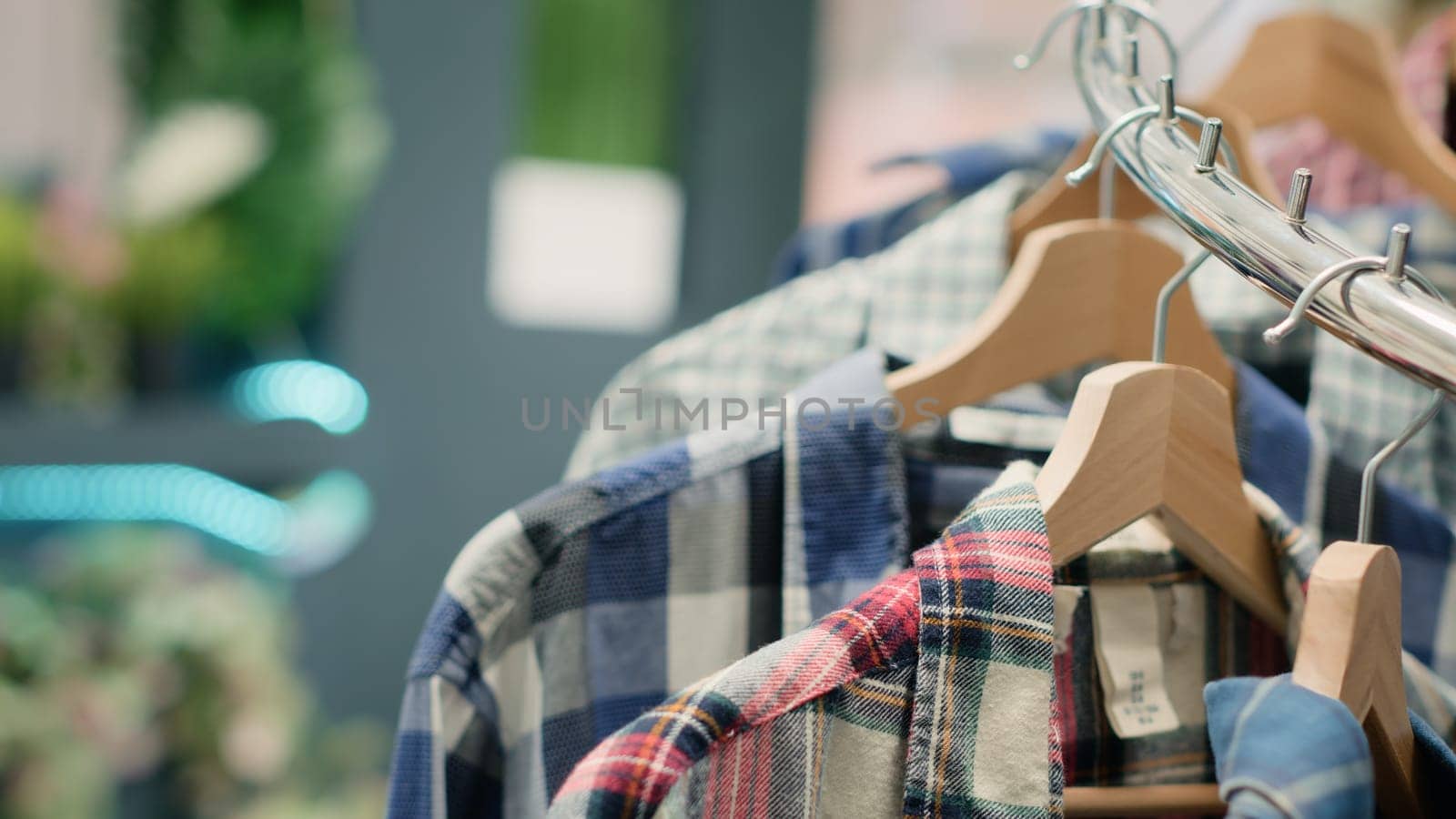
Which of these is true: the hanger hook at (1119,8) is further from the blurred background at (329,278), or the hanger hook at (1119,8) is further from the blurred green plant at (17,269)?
the blurred green plant at (17,269)

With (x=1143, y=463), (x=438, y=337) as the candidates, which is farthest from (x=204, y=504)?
(x=1143, y=463)

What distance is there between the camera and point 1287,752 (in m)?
0.29

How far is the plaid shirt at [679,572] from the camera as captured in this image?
0.39 metres

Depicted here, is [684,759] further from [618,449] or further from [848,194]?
[848,194]

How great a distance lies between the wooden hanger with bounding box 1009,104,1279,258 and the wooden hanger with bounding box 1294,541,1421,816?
273 millimetres

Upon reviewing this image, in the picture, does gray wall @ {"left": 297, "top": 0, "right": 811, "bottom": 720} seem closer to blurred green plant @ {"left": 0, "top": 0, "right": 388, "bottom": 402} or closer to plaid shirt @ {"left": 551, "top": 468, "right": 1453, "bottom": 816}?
blurred green plant @ {"left": 0, "top": 0, "right": 388, "bottom": 402}

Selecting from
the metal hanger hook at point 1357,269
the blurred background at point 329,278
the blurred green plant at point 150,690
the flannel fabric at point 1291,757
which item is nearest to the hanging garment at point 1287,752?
the flannel fabric at point 1291,757

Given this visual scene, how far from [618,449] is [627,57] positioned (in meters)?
1.27

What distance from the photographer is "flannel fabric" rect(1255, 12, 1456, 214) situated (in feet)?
2.22

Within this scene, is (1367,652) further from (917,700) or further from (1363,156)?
(1363,156)

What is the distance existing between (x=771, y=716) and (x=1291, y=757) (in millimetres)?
146

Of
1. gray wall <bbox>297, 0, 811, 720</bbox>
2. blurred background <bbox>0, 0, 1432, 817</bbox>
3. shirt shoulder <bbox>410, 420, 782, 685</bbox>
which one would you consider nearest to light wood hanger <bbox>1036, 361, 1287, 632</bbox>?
shirt shoulder <bbox>410, 420, 782, 685</bbox>


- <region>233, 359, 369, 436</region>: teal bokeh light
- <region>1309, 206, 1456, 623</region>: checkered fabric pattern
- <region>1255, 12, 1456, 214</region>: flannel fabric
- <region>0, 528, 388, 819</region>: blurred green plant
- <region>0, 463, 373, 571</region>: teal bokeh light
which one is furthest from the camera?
<region>233, 359, 369, 436</region>: teal bokeh light

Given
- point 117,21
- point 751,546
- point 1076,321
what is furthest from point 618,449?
point 117,21
